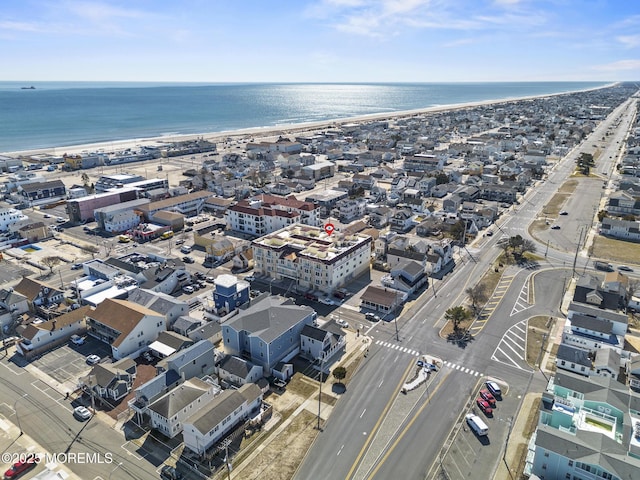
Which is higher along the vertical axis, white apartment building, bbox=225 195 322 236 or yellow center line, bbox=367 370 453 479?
white apartment building, bbox=225 195 322 236

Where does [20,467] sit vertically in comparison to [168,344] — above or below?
below

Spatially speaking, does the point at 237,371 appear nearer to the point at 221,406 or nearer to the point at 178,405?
the point at 221,406

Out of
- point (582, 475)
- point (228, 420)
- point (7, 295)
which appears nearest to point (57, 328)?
point (7, 295)

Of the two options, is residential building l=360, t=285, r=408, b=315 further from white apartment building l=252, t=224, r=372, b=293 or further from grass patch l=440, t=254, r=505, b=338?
grass patch l=440, t=254, r=505, b=338

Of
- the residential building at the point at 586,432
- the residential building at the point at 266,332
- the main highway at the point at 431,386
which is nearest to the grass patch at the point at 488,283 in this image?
the main highway at the point at 431,386

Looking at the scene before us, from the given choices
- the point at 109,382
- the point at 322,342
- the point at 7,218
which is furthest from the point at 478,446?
the point at 7,218

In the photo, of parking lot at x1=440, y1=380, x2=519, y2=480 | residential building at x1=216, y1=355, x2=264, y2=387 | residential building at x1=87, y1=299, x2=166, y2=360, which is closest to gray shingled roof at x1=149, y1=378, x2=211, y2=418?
residential building at x1=216, y1=355, x2=264, y2=387

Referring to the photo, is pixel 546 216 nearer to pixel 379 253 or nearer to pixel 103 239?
pixel 379 253
